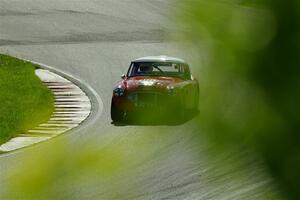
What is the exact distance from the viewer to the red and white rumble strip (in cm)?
1822

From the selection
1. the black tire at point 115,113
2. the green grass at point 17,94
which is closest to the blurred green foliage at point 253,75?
the green grass at point 17,94

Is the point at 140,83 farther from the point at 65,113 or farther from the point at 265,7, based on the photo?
the point at 265,7

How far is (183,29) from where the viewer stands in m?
1.35

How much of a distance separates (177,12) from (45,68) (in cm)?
2668

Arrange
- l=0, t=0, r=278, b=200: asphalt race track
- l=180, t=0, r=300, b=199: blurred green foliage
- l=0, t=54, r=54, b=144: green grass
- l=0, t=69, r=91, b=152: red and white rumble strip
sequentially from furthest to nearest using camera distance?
l=0, t=0, r=278, b=200: asphalt race track
l=0, t=54, r=54, b=144: green grass
l=0, t=69, r=91, b=152: red and white rumble strip
l=180, t=0, r=300, b=199: blurred green foliage

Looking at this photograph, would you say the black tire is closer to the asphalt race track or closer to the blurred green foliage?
the asphalt race track

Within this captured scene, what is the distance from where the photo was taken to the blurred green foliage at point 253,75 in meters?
1.27

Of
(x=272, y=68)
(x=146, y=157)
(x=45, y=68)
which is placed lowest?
(x=45, y=68)

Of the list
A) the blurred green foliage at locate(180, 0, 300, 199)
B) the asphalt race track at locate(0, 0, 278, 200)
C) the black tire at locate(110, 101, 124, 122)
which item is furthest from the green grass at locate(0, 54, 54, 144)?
the blurred green foliage at locate(180, 0, 300, 199)

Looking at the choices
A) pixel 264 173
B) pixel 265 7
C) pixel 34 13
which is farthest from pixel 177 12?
pixel 34 13

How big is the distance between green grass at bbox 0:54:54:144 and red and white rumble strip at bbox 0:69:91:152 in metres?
0.23

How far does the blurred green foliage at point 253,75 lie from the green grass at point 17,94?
660 inches

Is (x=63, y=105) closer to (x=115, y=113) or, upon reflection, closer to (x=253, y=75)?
(x=115, y=113)

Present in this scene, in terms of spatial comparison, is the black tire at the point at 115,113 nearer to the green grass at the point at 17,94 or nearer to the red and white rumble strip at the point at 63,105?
the red and white rumble strip at the point at 63,105
